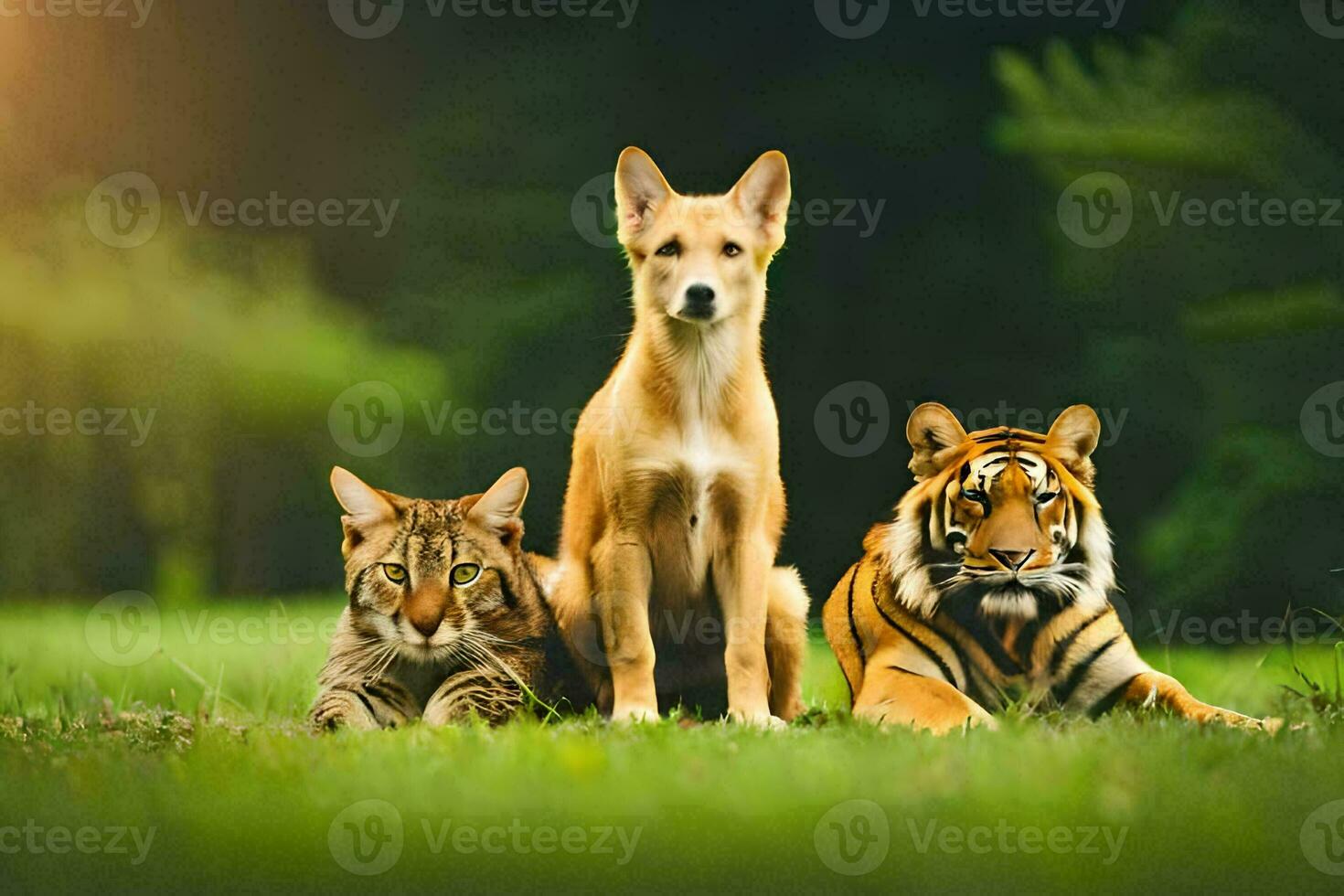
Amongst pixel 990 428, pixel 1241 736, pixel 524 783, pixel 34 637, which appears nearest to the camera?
pixel 524 783

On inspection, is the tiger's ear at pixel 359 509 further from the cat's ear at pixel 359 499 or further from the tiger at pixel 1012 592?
the tiger at pixel 1012 592

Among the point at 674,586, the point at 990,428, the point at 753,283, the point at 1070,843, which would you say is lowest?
the point at 1070,843

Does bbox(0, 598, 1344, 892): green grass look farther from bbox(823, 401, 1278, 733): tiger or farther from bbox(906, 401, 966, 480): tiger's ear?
bbox(906, 401, 966, 480): tiger's ear

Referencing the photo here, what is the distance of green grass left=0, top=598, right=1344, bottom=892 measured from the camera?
9.34 ft

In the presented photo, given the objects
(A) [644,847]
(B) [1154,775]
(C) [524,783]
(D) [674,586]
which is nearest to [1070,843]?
(B) [1154,775]

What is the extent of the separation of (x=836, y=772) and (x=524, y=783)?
25.8 inches

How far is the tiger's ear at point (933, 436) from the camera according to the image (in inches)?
165

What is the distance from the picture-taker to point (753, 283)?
4.12 metres

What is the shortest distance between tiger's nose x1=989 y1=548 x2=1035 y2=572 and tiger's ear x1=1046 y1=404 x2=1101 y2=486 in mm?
316

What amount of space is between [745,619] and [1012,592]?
0.73 meters

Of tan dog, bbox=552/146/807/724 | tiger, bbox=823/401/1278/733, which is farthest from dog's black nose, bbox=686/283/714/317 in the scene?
tiger, bbox=823/401/1278/733

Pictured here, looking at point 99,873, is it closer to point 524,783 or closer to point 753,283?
point 524,783

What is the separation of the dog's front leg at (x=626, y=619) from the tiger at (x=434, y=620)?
24 centimetres

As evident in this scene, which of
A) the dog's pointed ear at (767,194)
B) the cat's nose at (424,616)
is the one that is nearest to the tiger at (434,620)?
the cat's nose at (424,616)
